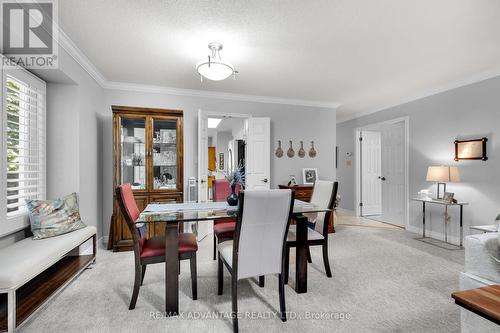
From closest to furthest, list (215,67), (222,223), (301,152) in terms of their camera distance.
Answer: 1. (215,67)
2. (222,223)
3. (301,152)

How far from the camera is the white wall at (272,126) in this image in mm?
3840

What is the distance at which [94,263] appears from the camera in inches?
117

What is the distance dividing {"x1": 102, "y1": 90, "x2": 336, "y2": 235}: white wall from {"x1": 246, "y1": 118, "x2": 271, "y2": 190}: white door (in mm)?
310

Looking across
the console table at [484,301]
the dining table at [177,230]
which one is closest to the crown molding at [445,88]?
the dining table at [177,230]

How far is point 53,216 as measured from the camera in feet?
8.20

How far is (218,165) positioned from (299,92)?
4184mm

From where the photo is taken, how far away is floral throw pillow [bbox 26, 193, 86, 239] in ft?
7.83

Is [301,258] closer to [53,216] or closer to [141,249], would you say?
[141,249]

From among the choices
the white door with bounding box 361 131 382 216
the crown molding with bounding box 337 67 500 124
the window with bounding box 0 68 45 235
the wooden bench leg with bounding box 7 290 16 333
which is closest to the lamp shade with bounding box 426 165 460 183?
the crown molding with bounding box 337 67 500 124

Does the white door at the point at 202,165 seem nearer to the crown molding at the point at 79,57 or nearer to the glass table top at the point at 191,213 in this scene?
the glass table top at the point at 191,213

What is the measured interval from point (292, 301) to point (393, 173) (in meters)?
4.13

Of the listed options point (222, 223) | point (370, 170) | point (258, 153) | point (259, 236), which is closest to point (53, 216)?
point (222, 223)

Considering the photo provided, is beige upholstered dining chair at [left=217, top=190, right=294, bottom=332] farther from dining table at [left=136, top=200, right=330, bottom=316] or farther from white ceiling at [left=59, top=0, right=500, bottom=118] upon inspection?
white ceiling at [left=59, top=0, right=500, bottom=118]

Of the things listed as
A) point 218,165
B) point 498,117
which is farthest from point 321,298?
point 218,165
